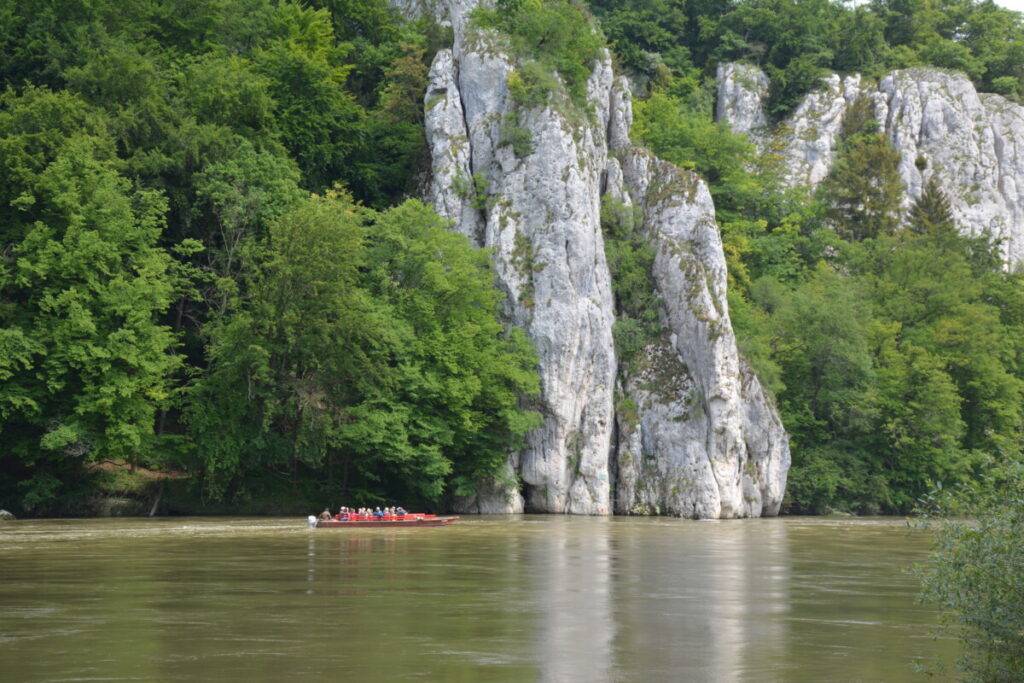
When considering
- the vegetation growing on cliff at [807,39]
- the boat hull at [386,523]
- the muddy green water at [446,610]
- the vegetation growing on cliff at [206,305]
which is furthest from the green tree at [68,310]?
the vegetation growing on cliff at [807,39]

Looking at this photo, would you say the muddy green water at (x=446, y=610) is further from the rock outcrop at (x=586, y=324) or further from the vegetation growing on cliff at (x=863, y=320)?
the vegetation growing on cliff at (x=863, y=320)

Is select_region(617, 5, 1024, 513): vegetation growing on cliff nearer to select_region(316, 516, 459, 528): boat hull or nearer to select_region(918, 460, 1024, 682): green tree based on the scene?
select_region(316, 516, 459, 528): boat hull

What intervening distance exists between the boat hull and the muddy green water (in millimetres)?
4876

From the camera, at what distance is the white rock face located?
289ft

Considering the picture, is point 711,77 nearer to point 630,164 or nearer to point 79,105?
point 630,164

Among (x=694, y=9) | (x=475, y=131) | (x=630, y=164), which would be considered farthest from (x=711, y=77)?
(x=475, y=131)

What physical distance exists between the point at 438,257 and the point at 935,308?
32.5m

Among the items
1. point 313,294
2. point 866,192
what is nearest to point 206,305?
point 313,294

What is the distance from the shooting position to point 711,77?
9369cm

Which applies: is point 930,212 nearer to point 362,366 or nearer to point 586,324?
point 586,324

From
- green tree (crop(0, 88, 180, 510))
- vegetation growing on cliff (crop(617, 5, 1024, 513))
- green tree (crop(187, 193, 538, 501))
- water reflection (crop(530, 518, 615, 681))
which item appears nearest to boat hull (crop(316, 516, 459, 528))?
green tree (crop(187, 193, 538, 501))

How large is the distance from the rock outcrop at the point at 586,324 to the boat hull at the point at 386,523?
315 inches

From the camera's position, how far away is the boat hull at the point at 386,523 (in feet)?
135

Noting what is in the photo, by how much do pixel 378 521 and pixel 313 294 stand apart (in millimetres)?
10598
